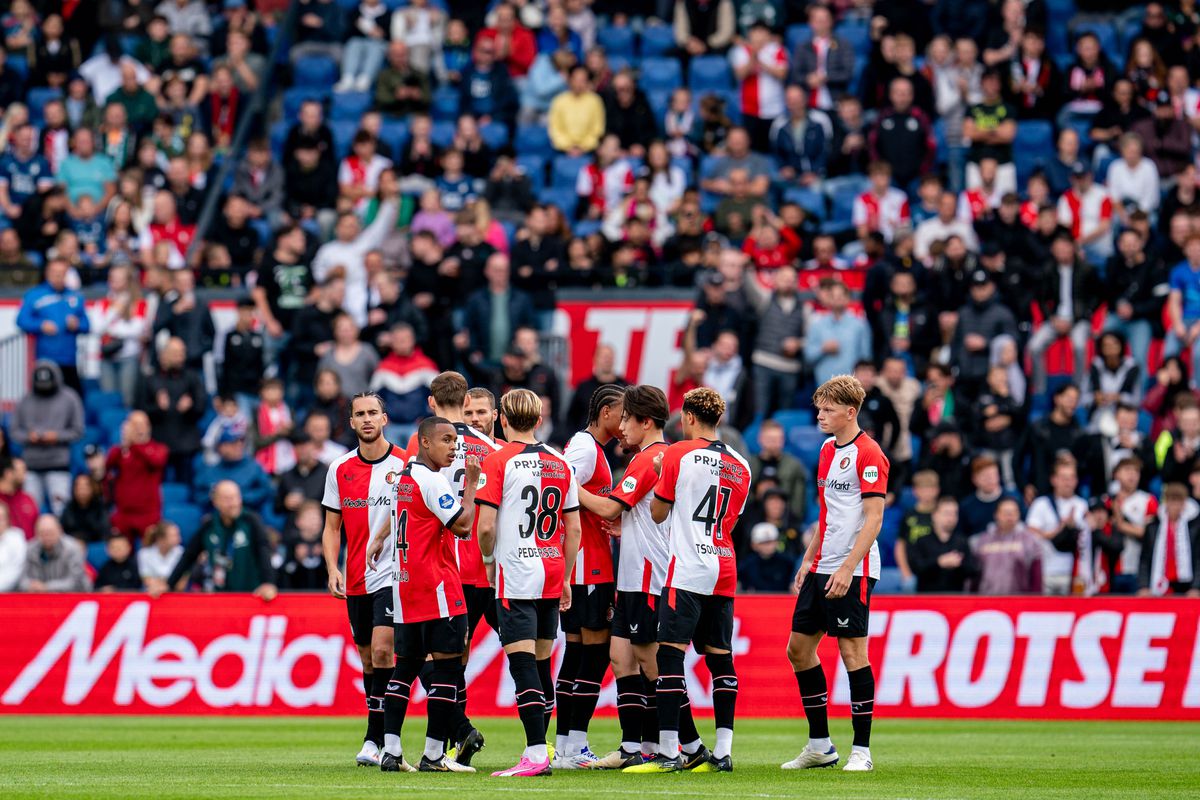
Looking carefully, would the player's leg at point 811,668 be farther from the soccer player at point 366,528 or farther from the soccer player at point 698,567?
the soccer player at point 366,528

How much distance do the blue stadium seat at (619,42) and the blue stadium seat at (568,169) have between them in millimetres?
2859

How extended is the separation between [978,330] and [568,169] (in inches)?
276

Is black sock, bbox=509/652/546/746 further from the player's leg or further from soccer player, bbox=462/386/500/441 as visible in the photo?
soccer player, bbox=462/386/500/441

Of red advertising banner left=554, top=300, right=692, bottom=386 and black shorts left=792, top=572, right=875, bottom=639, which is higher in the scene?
red advertising banner left=554, top=300, right=692, bottom=386

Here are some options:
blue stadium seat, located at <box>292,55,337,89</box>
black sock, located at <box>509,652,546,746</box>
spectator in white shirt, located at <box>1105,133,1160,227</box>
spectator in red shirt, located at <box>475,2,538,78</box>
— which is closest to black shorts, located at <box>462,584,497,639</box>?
black sock, located at <box>509,652,546,746</box>

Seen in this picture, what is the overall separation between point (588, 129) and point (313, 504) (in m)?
8.55

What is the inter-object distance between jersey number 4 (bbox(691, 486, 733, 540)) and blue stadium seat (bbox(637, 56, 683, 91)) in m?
16.7

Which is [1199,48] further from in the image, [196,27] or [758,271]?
[196,27]

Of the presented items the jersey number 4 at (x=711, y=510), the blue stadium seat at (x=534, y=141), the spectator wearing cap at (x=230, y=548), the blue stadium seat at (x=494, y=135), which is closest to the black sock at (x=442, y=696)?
the jersey number 4 at (x=711, y=510)

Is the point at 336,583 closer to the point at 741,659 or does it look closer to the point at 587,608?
the point at 587,608

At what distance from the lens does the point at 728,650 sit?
12.6 metres

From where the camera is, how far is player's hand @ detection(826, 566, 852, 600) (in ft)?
40.5

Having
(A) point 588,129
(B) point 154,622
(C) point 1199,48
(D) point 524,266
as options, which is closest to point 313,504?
(B) point 154,622

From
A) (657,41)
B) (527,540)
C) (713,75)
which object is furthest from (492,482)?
(657,41)
